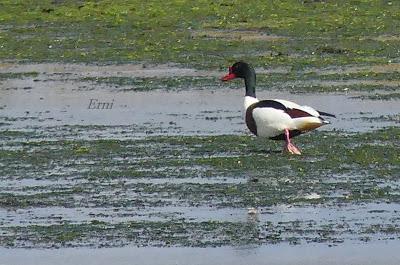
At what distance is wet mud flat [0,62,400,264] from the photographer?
12062 mm

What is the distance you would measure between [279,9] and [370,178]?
14363 millimetres

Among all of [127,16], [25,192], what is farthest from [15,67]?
[25,192]

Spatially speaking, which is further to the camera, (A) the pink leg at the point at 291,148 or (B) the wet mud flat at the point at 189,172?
(A) the pink leg at the point at 291,148

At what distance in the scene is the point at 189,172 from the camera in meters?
14.6

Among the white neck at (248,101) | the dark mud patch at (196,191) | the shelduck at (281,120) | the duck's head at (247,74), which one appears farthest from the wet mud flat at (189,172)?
the duck's head at (247,74)

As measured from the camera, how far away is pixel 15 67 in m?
23.6

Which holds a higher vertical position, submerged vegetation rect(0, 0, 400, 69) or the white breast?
the white breast

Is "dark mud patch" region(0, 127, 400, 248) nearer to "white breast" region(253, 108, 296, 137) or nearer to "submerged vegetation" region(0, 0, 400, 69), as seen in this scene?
"white breast" region(253, 108, 296, 137)

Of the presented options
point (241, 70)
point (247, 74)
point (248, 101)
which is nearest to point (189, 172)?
point (248, 101)

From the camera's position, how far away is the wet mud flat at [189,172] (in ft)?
39.6

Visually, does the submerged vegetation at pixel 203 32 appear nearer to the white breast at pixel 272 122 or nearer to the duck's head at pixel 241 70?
the duck's head at pixel 241 70

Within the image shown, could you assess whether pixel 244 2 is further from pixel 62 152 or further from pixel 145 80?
pixel 62 152

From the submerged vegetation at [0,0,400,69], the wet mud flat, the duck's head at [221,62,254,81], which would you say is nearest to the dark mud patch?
the wet mud flat

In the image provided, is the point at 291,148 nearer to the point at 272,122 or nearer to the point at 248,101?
the point at 272,122
